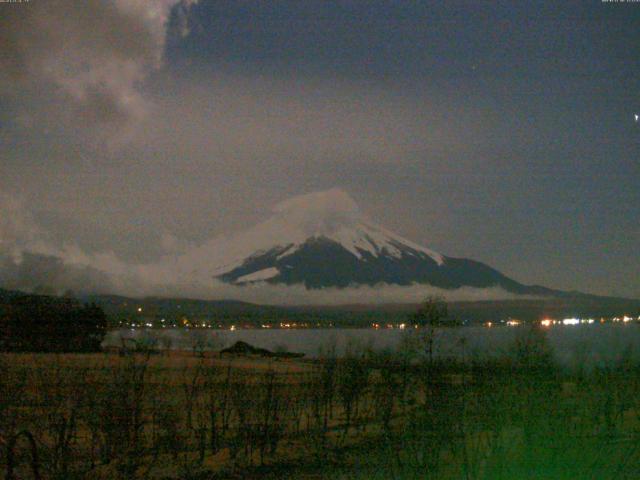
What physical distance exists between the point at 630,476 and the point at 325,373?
29.7 feet

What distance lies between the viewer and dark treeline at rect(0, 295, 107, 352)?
123ft

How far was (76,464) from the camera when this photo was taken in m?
11.0

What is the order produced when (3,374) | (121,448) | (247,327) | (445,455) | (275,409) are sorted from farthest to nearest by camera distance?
1. (247,327)
2. (275,409)
3. (3,374)
4. (121,448)
5. (445,455)

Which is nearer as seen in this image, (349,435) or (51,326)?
(349,435)

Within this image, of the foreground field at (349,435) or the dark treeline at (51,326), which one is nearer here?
the foreground field at (349,435)

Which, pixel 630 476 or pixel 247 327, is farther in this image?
pixel 247 327

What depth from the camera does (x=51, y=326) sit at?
3938 cm

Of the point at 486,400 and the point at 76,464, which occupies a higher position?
the point at 486,400

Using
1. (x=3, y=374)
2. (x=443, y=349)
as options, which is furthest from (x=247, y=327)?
(x=3, y=374)

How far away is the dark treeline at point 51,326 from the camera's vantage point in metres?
37.4

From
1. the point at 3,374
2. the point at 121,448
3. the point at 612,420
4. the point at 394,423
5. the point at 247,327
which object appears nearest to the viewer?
the point at 121,448

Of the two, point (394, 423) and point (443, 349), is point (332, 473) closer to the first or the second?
point (394, 423)

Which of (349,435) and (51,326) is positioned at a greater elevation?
(51,326)

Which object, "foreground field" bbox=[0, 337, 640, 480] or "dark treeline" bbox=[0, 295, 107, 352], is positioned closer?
"foreground field" bbox=[0, 337, 640, 480]
